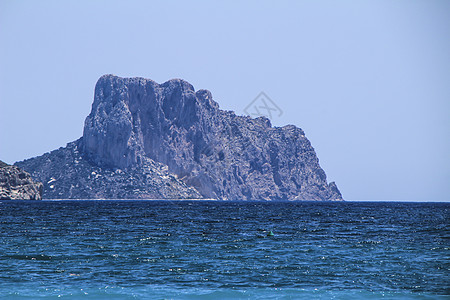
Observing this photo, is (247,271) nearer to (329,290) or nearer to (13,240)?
(329,290)

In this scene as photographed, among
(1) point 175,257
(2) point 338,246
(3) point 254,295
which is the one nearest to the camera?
(3) point 254,295

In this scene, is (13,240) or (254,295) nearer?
(254,295)

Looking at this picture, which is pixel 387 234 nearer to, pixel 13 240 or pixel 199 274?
pixel 199 274

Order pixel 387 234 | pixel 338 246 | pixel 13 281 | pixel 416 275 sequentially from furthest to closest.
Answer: pixel 387 234, pixel 338 246, pixel 416 275, pixel 13 281

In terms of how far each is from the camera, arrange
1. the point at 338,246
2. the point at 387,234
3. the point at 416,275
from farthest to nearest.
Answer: the point at 387,234, the point at 338,246, the point at 416,275

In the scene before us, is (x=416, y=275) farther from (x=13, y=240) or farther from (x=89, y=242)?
(x=13, y=240)

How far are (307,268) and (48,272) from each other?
16.8 m

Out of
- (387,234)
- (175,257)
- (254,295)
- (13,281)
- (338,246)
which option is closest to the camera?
(254,295)

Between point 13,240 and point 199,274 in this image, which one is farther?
point 13,240

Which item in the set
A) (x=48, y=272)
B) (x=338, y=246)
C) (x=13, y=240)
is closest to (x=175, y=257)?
(x=48, y=272)

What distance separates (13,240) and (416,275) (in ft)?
120

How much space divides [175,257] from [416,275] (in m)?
17.3

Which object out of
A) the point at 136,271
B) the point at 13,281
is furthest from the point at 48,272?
the point at 136,271

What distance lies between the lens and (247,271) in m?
35.5
